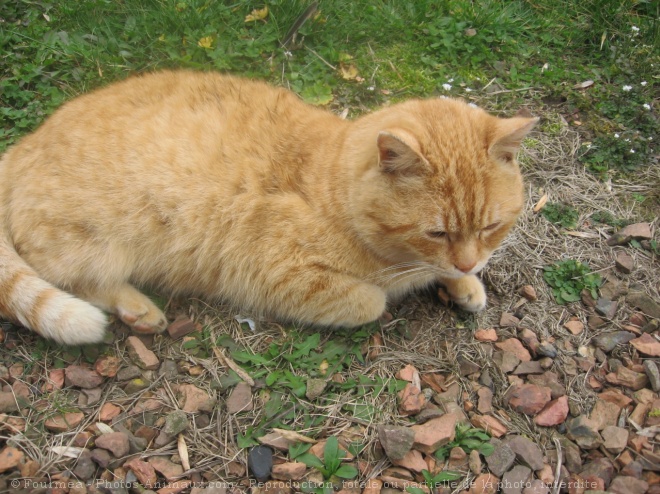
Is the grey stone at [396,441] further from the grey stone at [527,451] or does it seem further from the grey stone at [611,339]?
the grey stone at [611,339]

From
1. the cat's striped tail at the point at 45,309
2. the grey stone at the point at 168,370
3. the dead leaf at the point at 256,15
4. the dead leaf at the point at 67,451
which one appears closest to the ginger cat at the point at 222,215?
the cat's striped tail at the point at 45,309

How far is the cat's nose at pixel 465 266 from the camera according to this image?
8.61 ft

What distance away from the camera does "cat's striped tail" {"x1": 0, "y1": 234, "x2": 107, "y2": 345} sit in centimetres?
263

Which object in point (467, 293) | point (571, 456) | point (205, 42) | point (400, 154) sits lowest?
point (571, 456)

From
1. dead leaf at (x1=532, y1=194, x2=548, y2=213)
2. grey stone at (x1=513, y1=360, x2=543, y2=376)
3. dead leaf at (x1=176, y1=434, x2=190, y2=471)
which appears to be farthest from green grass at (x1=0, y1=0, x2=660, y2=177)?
dead leaf at (x1=176, y1=434, x2=190, y2=471)

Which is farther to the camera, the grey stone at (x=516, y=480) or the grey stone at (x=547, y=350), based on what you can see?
the grey stone at (x=547, y=350)

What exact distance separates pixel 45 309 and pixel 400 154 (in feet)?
6.13

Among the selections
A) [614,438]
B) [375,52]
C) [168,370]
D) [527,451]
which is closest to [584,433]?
[614,438]

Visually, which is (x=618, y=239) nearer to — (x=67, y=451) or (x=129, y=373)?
(x=129, y=373)

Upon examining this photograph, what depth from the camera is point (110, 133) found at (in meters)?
2.95

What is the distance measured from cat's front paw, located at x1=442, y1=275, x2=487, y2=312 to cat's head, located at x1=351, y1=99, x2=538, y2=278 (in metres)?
0.36

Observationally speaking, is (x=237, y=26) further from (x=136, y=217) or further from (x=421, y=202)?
(x=421, y=202)

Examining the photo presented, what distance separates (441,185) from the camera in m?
2.49

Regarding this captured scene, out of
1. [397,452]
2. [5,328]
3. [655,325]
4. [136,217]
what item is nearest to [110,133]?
[136,217]
